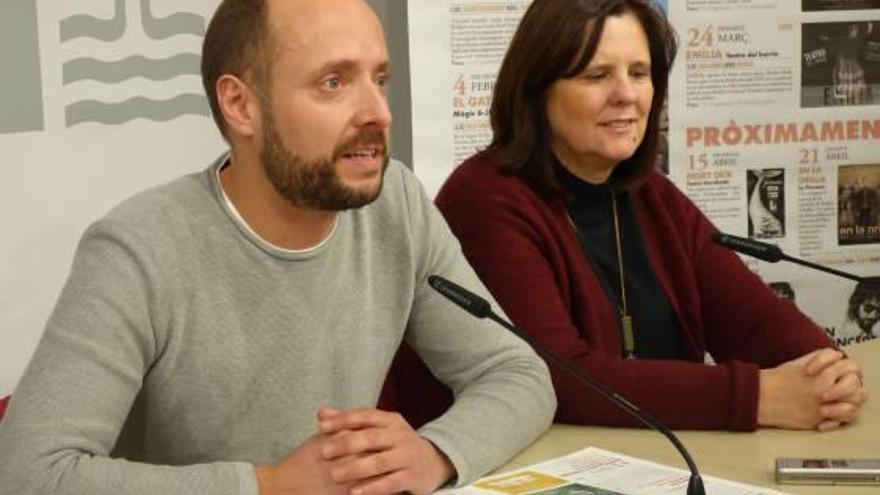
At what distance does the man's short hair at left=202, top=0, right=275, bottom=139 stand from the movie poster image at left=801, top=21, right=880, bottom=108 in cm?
193

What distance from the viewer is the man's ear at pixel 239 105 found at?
171cm

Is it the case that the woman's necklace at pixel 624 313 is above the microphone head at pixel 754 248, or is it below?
below

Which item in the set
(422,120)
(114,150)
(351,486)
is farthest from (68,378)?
(422,120)

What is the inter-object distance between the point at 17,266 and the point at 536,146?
1042mm

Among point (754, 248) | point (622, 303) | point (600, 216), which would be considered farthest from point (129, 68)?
point (754, 248)

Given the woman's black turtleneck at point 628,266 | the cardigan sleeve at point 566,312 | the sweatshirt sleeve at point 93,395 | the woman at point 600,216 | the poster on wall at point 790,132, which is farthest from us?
the poster on wall at point 790,132

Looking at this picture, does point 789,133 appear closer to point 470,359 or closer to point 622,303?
point 622,303

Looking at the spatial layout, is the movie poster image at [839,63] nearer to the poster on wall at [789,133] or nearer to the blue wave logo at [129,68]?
the poster on wall at [789,133]

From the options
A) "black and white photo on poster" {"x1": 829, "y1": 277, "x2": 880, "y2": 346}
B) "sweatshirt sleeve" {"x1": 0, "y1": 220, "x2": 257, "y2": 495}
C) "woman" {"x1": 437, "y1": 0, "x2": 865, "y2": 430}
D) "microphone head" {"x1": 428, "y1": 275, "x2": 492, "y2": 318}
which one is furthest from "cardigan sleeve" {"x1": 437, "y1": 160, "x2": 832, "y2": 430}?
"black and white photo on poster" {"x1": 829, "y1": 277, "x2": 880, "y2": 346}

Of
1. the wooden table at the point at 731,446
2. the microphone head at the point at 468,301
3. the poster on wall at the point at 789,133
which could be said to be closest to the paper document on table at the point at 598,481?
the wooden table at the point at 731,446

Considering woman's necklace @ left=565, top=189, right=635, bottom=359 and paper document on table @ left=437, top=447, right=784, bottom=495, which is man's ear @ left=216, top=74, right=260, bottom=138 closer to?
paper document on table @ left=437, top=447, right=784, bottom=495

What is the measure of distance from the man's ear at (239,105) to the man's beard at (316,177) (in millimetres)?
26

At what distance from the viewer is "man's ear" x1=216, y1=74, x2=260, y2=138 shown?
171 centimetres

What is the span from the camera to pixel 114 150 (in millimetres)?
2604
